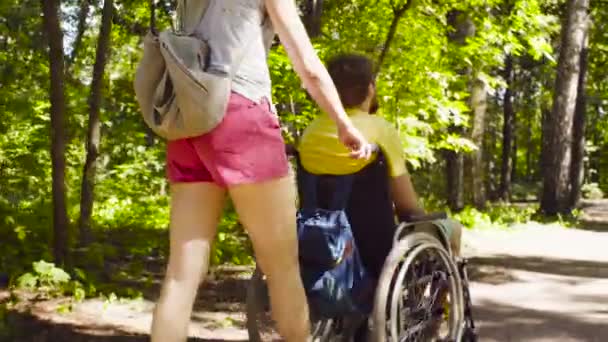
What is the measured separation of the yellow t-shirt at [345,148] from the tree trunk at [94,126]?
13.7ft

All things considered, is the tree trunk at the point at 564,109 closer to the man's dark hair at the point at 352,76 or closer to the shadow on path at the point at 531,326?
the shadow on path at the point at 531,326

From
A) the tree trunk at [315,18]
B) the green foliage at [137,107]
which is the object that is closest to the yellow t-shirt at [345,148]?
the green foliage at [137,107]

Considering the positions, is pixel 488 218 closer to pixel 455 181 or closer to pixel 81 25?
pixel 455 181

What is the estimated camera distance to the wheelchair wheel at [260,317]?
Result: 150 inches

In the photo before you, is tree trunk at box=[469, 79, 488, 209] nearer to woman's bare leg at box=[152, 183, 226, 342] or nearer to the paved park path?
the paved park path

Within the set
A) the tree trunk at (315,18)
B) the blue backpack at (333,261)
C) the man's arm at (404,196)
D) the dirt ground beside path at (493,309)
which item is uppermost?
the tree trunk at (315,18)

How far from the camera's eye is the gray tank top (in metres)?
2.80

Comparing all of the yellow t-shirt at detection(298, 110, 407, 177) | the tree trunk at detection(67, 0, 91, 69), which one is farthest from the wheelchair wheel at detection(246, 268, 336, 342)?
the tree trunk at detection(67, 0, 91, 69)

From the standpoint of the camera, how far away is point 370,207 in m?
3.94

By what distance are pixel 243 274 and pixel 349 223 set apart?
4.05 metres

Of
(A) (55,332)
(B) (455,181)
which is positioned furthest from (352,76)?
(B) (455,181)

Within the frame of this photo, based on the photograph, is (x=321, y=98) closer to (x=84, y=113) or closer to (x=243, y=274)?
(x=243, y=274)

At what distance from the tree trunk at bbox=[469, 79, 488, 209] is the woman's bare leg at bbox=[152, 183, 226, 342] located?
545 inches

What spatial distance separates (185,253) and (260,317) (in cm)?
118
